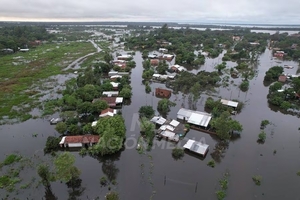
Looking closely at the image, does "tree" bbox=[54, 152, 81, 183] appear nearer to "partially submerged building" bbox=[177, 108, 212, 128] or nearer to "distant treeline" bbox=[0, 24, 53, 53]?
"partially submerged building" bbox=[177, 108, 212, 128]

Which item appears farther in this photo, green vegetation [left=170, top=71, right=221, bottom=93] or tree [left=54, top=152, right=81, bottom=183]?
green vegetation [left=170, top=71, right=221, bottom=93]

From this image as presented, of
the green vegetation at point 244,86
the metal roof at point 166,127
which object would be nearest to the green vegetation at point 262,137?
the metal roof at point 166,127

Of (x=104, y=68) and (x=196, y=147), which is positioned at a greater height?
(x=104, y=68)

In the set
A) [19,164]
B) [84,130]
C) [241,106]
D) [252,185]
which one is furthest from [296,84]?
[19,164]

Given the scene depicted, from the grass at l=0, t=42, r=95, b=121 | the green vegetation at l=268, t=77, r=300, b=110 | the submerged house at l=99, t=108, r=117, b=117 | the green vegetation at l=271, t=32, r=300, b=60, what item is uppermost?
the green vegetation at l=271, t=32, r=300, b=60

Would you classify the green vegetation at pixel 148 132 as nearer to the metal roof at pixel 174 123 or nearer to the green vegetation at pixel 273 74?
the metal roof at pixel 174 123

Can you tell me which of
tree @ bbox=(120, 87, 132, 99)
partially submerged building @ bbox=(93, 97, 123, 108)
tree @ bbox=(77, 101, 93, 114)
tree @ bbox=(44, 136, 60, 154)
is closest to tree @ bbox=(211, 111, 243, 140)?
partially submerged building @ bbox=(93, 97, 123, 108)

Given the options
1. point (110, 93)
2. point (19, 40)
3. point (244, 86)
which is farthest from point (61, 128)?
point (19, 40)

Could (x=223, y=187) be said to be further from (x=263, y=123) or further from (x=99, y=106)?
(x=99, y=106)
